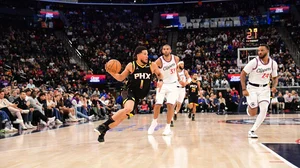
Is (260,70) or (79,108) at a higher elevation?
(260,70)

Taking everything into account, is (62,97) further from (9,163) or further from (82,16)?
(82,16)

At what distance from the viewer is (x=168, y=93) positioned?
8.05 metres

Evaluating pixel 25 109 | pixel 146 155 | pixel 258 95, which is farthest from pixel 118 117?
pixel 25 109

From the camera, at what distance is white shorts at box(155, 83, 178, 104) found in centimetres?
797

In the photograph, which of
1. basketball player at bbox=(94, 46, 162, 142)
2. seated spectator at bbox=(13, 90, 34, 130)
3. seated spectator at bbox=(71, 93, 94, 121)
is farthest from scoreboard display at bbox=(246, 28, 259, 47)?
basketball player at bbox=(94, 46, 162, 142)

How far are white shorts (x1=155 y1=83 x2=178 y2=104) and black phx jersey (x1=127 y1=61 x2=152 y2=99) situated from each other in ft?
5.65

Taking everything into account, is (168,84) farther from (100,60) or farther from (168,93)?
(100,60)

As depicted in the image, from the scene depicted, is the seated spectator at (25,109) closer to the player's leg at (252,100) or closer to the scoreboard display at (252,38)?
the player's leg at (252,100)

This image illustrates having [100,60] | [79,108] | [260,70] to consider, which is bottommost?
[79,108]

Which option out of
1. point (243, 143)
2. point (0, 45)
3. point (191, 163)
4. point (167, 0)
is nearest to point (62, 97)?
point (243, 143)

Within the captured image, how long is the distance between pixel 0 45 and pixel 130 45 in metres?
10.8

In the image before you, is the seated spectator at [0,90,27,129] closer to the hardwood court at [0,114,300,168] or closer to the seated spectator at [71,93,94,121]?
the hardwood court at [0,114,300,168]

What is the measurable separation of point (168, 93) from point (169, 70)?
49 cm

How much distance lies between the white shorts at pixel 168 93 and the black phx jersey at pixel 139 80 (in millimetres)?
1723
